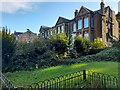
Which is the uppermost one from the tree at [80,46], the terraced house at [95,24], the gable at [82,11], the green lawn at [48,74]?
the gable at [82,11]

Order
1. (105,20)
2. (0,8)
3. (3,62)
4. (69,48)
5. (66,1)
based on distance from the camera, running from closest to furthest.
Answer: (0,8) < (66,1) < (3,62) < (69,48) < (105,20)

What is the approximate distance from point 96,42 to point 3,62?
1252cm

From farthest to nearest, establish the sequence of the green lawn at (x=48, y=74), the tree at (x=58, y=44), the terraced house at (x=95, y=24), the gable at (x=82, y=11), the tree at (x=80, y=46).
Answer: the gable at (x=82, y=11) < the terraced house at (x=95, y=24) < the tree at (x=80, y=46) < the tree at (x=58, y=44) < the green lawn at (x=48, y=74)

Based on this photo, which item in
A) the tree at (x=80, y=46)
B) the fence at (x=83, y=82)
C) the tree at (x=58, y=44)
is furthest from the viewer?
the tree at (x=80, y=46)

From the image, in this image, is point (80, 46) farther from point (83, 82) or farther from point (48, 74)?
point (83, 82)

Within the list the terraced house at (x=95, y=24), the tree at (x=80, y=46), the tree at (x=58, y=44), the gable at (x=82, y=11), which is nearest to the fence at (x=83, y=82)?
the tree at (x=58, y=44)

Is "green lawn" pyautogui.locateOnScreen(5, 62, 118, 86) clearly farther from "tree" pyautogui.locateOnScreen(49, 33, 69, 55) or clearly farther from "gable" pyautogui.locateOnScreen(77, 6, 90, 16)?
"gable" pyautogui.locateOnScreen(77, 6, 90, 16)

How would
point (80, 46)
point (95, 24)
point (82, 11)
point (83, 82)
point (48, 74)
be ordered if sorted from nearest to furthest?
point (83, 82)
point (48, 74)
point (80, 46)
point (95, 24)
point (82, 11)

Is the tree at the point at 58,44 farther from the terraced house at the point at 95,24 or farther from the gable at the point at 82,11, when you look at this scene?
the gable at the point at 82,11

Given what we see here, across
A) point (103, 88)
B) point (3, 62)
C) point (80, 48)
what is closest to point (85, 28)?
point (80, 48)

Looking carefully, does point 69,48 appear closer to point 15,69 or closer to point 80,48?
point 80,48

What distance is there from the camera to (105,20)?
32062 mm

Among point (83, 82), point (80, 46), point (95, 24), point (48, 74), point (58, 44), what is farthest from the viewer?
point (95, 24)

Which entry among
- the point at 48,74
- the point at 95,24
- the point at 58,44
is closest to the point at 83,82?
the point at 48,74
